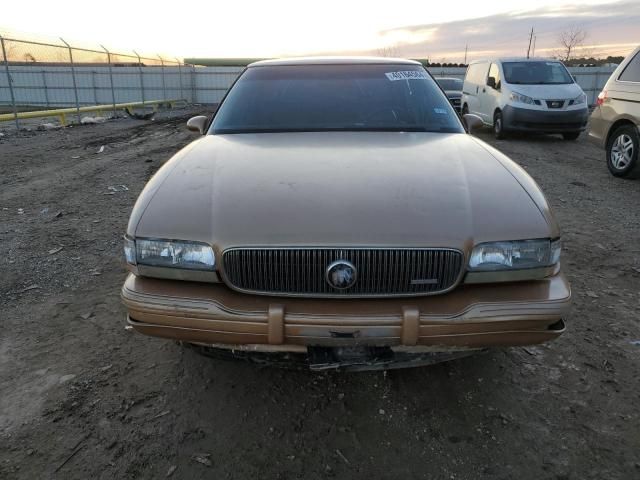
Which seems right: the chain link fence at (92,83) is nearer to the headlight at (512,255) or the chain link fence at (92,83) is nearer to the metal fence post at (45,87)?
the metal fence post at (45,87)

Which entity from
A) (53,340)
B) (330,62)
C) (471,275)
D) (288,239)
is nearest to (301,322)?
(288,239)

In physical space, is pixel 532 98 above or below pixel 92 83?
above

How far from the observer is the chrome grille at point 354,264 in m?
1.93

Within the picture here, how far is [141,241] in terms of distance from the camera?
2066mm

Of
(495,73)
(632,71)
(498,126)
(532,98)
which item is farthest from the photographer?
(495,73)

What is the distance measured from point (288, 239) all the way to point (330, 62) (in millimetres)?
2147

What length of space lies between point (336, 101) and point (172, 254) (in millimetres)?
1787

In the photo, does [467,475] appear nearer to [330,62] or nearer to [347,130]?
[347,130]

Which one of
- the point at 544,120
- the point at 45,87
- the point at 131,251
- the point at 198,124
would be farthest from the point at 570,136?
the point at 45,87

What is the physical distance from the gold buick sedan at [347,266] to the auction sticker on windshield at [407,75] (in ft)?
4.76

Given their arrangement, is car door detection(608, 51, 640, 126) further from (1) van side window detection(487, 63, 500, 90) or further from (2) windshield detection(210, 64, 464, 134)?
(1) van side window detection(487, 63, 500, 90)

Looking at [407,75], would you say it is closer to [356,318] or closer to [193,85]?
[356,318]

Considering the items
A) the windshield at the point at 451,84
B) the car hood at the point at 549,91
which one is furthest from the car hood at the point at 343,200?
the windshield at the point at 451,84

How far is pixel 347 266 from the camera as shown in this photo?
192cm
